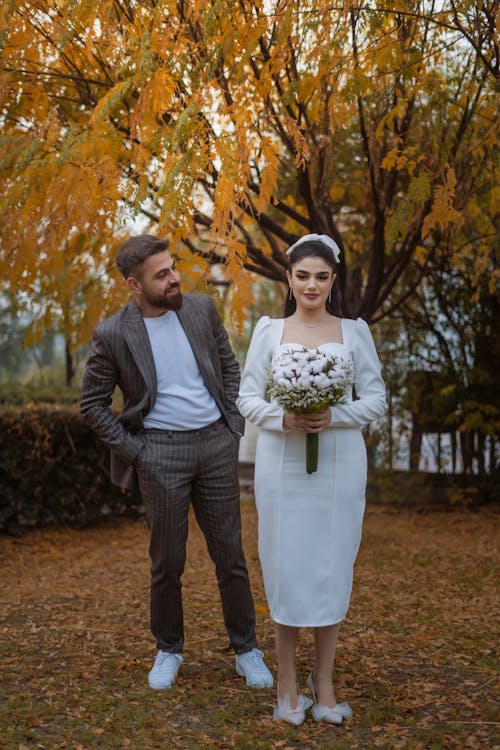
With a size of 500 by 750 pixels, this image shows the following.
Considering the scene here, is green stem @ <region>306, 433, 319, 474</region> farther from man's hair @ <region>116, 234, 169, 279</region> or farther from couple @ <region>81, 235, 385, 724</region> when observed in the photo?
man's hair @ <region>116, 234, 169, 279</region>

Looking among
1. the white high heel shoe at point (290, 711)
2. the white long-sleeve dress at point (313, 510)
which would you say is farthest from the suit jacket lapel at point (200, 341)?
the white high heel shoe at point (290, 711)

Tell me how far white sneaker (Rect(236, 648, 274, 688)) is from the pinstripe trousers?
0.12 feet

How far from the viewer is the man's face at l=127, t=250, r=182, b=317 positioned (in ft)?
12.5

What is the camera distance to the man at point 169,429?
12.5 ft

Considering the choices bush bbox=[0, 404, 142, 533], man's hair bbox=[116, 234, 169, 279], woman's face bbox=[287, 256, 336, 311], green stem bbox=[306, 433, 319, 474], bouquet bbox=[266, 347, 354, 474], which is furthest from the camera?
bush bbox=[0, 404, 142, 533]

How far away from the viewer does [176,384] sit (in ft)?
12.8

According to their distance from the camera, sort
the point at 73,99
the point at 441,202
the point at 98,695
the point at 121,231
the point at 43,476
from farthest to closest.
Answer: the point at 43,476, the point at 121,231, the point at 73,99, the point at 441,202, the point at 98,695

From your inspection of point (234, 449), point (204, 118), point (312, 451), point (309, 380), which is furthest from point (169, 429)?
point (204, 118)

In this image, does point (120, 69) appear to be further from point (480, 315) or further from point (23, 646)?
point (480, 315)

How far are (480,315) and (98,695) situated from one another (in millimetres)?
6340

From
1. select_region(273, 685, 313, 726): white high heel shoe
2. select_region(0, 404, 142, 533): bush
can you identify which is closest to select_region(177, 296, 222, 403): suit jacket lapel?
select_region(273, 685, 313, 726): white high heel shoe

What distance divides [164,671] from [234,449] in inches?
41.5

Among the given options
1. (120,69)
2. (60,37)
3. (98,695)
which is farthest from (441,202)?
(98,695)

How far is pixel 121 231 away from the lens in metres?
6.64
